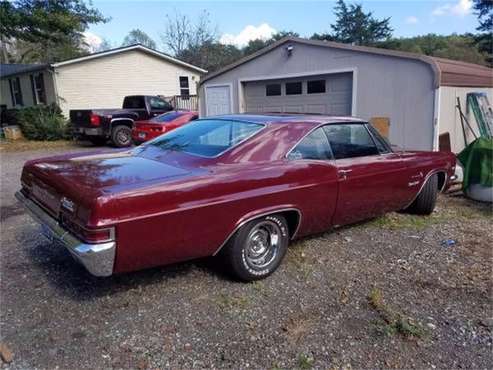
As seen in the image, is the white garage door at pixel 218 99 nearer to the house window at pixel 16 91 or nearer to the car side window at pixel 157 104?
the car side window at pixel 157 104

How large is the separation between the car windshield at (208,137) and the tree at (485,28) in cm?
3470

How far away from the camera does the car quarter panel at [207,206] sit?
2.80 m

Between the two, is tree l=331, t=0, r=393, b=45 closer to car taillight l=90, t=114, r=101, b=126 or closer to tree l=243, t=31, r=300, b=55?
tree l=243, t=31, r=300, b=55

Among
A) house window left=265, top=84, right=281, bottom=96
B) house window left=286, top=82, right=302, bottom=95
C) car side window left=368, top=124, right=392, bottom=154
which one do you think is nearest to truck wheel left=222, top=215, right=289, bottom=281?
car side window left=368, top=124, right=392, bottom=154

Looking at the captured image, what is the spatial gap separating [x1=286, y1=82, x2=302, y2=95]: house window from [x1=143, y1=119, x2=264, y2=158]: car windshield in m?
6.31

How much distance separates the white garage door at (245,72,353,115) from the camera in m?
9.52

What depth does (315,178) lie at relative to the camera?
12.4ft

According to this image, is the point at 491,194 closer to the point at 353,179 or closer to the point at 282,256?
the point at 353,179

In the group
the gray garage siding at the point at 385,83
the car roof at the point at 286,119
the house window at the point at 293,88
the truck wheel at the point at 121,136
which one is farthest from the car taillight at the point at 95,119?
the car roof at the point at 286,119

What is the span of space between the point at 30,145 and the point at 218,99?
8838mm

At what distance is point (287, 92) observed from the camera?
10.6 m

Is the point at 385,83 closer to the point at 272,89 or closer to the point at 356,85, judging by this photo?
the point at 356,85

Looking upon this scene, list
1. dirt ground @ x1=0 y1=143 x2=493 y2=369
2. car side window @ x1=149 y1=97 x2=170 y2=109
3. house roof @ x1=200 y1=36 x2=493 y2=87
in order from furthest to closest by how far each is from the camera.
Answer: car side window @ x1=149 y1=97 x2=170 y2=109 → house roof @ x1=200 y1=36 x2=493 y2=87 → dirt ground @ x1=0 y1=143 x2=493 y2=369

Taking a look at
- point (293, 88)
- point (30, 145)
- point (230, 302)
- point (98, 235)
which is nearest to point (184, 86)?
point (30, 145)
